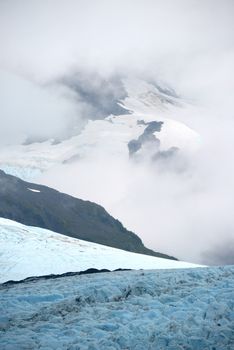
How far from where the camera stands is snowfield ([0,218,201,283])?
36.4m

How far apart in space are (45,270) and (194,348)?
19933mm

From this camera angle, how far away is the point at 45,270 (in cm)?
3634

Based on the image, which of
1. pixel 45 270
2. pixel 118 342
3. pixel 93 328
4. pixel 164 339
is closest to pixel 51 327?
pixel 93 328

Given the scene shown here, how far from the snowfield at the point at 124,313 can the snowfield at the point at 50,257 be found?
7598 millimetres

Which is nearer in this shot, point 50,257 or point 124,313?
point 124,313

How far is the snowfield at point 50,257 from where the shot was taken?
1433 inches

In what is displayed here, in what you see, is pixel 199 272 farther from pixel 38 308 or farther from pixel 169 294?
pixel 38 308

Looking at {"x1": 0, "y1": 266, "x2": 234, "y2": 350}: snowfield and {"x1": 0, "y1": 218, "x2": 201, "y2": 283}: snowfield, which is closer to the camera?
{"x1": 0, "y1": 266, "x2": 234, "y2": 350}: snowfield

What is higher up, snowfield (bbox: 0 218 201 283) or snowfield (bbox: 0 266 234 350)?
snowfield (bbox: 0 218 201 283)

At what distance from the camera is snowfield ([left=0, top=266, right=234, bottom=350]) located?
1861cm

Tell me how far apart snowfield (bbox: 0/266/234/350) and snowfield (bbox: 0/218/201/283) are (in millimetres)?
7598

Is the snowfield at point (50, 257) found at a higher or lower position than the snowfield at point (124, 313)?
higher

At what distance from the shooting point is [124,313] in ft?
70.6

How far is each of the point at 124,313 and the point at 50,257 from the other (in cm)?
1838
